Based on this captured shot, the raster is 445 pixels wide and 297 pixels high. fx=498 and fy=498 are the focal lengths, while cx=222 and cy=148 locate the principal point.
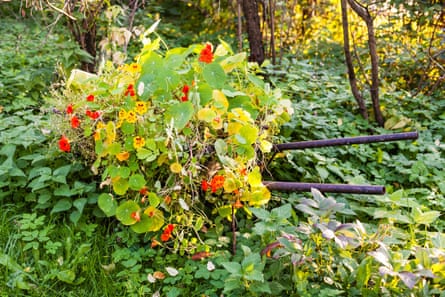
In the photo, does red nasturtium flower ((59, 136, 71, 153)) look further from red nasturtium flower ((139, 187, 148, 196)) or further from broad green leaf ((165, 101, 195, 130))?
broad green leaf ((165, 101, 195, 130))

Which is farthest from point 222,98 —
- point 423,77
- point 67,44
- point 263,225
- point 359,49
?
point 359,49

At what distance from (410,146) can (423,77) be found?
1.03m

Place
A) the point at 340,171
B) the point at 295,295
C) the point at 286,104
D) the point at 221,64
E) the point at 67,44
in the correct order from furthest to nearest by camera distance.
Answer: the point at 67,44 < the point at 340,171 < the point at 286,104 < the point at 221,64 < the point at 295,295

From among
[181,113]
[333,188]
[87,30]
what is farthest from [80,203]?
[87,30]

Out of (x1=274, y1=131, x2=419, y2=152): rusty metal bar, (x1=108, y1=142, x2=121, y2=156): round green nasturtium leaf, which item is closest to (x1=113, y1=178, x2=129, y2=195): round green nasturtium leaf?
(x1=108, y1=142, x2=121, y2=156): round green nasturtium leaf

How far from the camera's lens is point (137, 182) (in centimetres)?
197

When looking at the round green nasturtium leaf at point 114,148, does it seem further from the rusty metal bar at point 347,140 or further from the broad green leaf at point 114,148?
the rusty metal bar at point 347,140

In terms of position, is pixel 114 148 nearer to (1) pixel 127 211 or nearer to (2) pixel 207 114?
(1) pixel 127 211

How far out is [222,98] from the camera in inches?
78.3

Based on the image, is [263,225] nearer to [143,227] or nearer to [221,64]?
[143,227]

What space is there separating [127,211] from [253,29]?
2.24 meters

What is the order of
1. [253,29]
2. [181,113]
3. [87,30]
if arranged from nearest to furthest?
[181,113], [87,30], [253,29]

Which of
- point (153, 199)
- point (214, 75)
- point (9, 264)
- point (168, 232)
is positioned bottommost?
point (9, 264)

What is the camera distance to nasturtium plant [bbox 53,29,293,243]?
197 cm
